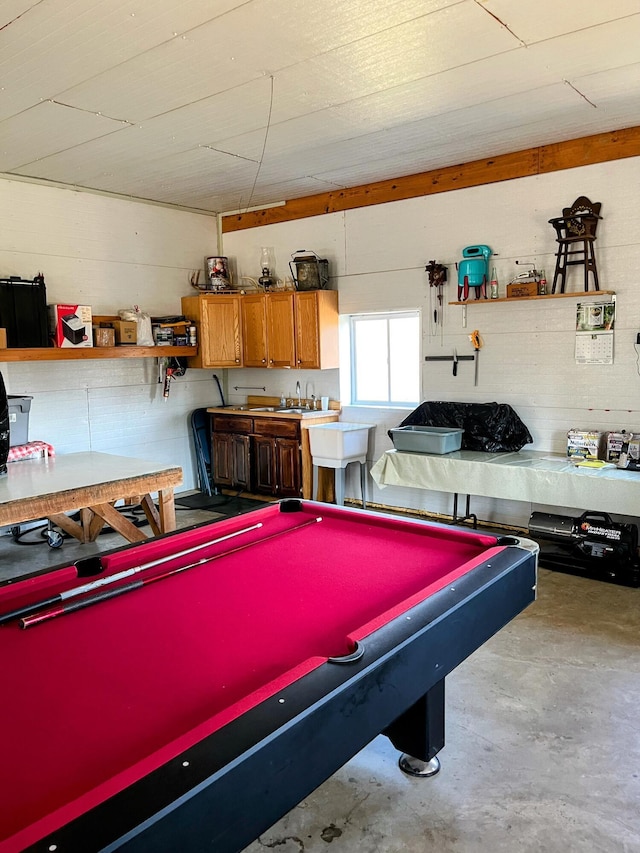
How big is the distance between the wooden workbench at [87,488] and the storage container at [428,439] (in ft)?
5.95

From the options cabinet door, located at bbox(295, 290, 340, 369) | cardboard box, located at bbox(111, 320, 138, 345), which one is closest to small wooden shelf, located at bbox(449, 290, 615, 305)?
cabinet door, located at bbox(295, 290, 340, 369)

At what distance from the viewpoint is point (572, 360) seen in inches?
189

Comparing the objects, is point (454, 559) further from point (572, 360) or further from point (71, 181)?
point (71, 181)

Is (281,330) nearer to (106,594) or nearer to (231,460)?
(231,460)

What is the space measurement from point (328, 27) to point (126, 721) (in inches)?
117

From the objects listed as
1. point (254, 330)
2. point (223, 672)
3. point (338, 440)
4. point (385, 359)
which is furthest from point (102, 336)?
point (223, 672)

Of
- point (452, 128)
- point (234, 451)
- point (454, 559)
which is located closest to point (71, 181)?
point (234, 451)

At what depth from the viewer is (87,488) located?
3.80m

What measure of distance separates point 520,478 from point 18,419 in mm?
3908

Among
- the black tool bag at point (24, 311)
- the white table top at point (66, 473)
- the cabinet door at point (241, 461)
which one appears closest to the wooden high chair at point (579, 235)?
the white table top at point (66, 473)

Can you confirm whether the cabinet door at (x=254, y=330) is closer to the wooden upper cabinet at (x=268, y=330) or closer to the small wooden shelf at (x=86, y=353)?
the wooden upper cabinet at (x=268, y=330)

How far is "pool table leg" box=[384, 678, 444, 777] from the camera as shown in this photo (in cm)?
218

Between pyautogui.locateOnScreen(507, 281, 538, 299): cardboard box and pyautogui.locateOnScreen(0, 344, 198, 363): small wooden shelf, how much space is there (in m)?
3.21

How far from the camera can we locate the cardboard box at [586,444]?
4.59 m
